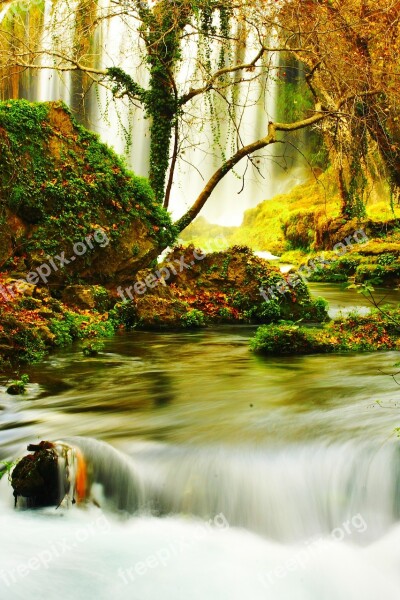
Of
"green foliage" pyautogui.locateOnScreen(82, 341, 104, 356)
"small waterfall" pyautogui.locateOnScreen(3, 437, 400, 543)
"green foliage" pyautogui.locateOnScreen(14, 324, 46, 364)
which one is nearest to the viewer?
"small waterfall" pyautogui.locateOnScreen(3, 437, 400, 543)

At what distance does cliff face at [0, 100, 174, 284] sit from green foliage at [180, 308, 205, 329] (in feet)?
5.25

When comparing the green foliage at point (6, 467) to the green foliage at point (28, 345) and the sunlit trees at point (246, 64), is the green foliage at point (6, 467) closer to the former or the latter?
the green foliage at point (28, 345)

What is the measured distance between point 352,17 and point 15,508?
446 inches

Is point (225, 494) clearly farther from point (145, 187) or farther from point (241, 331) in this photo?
point (145, 187)

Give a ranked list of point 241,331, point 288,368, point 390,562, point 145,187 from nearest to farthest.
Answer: point 390,562
point 288,368
point 241,331
point 145,187

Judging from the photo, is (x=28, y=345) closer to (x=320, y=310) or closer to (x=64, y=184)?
A: (x=64, y=184)

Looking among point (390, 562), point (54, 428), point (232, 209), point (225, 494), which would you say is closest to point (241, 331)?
point (54, 428)

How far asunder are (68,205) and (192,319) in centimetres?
306

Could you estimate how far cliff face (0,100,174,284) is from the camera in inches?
414

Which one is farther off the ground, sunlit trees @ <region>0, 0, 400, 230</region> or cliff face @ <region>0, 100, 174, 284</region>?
sunlit trees @ <region>0, 0, 400, 230</region>

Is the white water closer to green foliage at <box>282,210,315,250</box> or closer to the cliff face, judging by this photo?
the cliff face

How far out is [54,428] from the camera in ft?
17.7

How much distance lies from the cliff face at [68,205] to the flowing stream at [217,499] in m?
4.65

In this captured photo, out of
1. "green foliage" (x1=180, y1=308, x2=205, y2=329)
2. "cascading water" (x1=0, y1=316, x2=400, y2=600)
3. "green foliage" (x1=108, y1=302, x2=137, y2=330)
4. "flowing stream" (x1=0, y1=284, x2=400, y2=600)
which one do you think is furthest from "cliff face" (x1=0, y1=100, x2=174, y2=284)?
"cascading water" (x1=0, y1=316, x2=400, y2=600)
